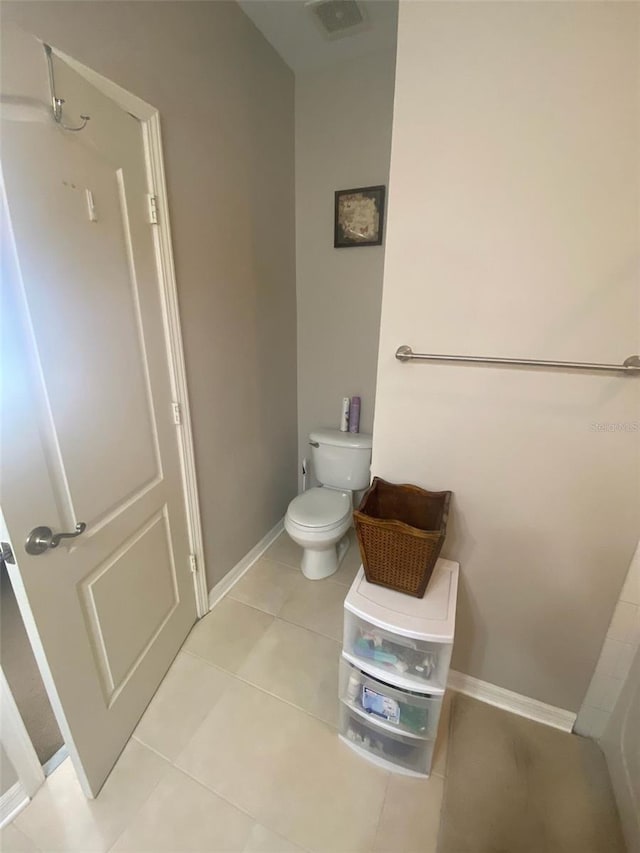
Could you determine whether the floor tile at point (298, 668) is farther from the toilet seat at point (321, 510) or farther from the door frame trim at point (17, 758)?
the door frame trim at point (17, 758)

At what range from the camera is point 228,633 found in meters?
1.74

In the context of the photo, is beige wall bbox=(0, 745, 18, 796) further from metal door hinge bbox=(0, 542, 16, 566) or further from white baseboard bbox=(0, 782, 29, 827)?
metal door hinge bbox=(0, 542, 16, 566)

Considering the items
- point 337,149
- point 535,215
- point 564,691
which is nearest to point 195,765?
point 564,691

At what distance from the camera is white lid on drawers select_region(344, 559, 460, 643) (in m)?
1.07

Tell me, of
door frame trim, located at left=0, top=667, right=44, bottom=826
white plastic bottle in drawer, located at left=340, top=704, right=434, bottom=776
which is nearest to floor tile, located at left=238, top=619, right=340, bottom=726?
white plastic bottle in drawer, located at left=340, top=704, right=434, bottom=776

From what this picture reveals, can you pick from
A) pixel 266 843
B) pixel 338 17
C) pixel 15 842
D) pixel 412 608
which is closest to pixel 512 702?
pixel 412 608

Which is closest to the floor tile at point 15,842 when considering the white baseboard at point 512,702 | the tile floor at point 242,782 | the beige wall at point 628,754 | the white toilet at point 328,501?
the tile floor at point 242,782

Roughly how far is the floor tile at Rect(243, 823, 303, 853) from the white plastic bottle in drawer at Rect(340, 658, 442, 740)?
0.37 meters

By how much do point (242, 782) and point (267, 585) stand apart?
0.89 m

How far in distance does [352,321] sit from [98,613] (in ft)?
6.01

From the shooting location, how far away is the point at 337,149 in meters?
1.99

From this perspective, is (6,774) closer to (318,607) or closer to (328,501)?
(318,607)

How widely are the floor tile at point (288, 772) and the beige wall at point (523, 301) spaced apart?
707 millimetres

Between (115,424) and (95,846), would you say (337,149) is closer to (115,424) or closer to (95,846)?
(115,424)
